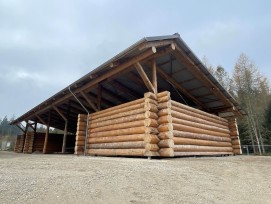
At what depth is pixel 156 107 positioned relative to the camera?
23.3ft

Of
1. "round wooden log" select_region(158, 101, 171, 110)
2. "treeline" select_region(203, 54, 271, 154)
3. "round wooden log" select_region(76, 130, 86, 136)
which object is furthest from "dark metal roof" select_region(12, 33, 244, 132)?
"treeline" select_region(203, 54, 271, 154)

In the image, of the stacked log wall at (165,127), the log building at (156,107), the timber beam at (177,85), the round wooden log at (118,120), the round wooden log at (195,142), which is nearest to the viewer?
the stacked log wall at (165,127)

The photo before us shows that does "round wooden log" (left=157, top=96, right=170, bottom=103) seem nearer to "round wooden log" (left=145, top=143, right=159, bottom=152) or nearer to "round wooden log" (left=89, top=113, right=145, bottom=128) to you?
"round wooden log" (left=89, top=113, right=145, bottom=128)

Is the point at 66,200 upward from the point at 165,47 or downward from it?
downward

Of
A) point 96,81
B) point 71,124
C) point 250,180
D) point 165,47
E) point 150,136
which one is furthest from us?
point 71,124

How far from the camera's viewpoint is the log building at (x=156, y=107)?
A: 683cm

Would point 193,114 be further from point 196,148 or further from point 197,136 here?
point 196,148

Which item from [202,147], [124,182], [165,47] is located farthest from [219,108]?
[124,182]

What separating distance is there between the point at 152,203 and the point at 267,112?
25817 mm

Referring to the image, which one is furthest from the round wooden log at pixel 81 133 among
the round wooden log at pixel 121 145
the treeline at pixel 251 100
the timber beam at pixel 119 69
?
the treeline at pixel 251 100

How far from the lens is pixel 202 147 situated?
8594 mm

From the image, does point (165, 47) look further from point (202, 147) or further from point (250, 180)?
point (250, 180)

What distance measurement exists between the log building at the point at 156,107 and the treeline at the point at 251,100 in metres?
13.8

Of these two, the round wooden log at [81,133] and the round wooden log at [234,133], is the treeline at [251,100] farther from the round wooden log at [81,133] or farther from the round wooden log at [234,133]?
the round wooden log at [81,133]
